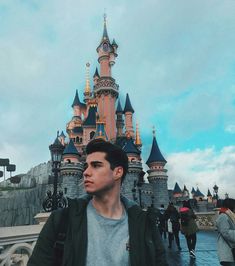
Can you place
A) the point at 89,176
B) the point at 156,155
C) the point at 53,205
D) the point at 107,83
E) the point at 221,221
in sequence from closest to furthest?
the point at 89,176, the point at 221,221, the point at 53,205, the point at 156,155, the point at 107,83

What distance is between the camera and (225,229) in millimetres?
3625

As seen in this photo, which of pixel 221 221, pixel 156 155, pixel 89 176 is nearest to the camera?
pixel 89 176

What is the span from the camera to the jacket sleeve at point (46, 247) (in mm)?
1511

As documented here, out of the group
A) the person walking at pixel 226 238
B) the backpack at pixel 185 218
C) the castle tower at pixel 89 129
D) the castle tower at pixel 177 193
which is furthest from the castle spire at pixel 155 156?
the person walking at pixel 226 238

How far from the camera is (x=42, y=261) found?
4.93 feet

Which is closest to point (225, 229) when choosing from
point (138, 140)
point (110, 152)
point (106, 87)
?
point (110, 152)

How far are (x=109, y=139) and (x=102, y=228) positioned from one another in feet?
134

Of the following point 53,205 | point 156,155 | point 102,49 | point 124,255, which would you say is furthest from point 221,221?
point 102,49

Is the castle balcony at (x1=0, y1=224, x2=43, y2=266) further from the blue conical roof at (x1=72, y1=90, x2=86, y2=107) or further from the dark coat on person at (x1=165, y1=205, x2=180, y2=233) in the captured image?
the blue conical roof at (x1=72, y1=90, x2=86, y2=107)

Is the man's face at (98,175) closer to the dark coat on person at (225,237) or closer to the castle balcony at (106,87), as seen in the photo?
the dark coat on person at (225,237)

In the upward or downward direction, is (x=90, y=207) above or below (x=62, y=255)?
above

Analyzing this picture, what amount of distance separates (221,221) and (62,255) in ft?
9.46

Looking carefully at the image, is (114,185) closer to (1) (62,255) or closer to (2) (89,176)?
(2) (89,176)

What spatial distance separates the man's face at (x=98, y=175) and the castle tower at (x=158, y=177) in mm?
37355
